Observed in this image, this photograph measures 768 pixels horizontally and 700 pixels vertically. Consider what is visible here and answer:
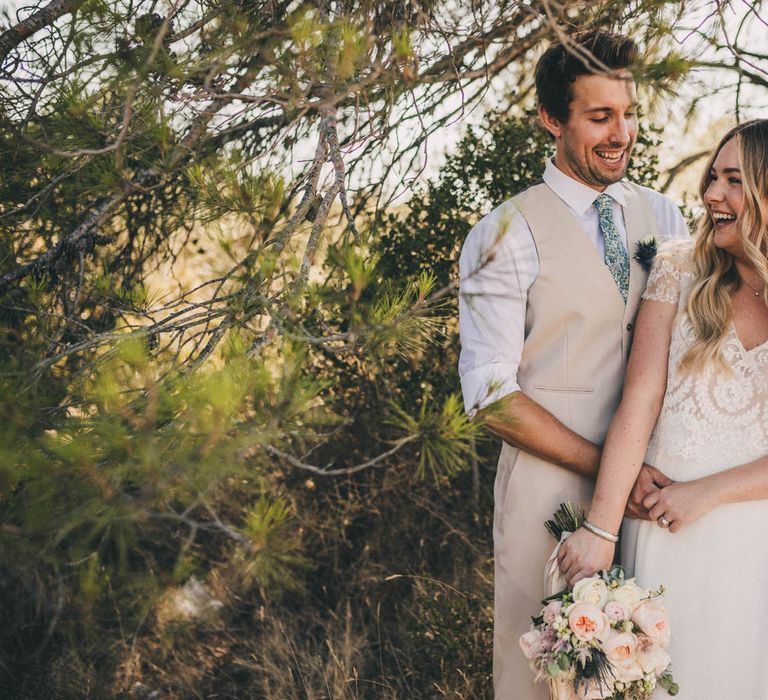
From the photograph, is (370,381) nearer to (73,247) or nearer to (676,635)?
(73,247)

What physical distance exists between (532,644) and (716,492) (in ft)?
1.89

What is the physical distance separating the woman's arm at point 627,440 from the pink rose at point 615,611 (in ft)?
0.51

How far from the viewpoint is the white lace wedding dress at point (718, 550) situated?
1961mm

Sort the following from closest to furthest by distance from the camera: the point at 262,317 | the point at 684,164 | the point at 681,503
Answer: the point at 681,503, the point at 262,317, the point at 684,164

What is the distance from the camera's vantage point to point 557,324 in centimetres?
217

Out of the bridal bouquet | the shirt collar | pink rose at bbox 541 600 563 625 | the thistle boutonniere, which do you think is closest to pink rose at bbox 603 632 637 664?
the bridal bouquet

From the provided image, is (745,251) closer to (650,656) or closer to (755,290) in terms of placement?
(755,290)

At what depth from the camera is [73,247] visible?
256 cm

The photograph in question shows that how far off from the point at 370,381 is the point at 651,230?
73.1 inches

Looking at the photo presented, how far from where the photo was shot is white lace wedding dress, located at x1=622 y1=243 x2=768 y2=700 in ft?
6.43

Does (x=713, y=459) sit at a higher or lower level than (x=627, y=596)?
higher

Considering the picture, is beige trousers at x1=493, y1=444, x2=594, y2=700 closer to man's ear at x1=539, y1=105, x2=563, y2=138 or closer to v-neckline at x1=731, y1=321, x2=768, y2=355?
v-neckline at x1=731, y1=321, x2=768, y2=355

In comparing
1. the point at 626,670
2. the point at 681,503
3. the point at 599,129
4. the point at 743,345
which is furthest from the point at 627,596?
the point at 599,129

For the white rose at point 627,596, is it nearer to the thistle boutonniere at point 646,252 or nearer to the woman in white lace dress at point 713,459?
the woman in white lace dress at point 713,459
